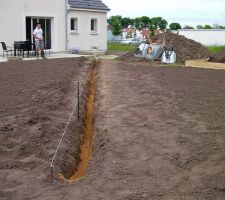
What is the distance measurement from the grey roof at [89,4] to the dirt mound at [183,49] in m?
5.74

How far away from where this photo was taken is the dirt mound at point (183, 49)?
77.7 ft

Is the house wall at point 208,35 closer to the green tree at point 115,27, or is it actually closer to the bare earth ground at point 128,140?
the green tree at point 115,27

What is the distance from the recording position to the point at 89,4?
30.1m

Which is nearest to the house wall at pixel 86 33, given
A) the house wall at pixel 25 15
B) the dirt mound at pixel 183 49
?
the house wall at pixel 25 15

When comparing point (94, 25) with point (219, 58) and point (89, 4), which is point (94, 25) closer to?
point (89, 4)

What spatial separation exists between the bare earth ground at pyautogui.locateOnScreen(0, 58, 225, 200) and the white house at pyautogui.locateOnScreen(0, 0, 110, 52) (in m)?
10.9

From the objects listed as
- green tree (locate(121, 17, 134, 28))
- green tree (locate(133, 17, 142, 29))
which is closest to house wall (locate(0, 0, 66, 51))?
green tree (locate(133, 17, 142, 29))

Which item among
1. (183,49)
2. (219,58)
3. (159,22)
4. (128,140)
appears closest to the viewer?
(128,140)

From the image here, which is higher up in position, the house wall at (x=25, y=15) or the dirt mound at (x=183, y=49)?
the house wall at (x=25, y=15)

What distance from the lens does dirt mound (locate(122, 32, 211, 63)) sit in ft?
77.7

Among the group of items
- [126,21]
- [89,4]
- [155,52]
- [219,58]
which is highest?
[89,4]

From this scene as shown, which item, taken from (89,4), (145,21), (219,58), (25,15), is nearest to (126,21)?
(145,21)

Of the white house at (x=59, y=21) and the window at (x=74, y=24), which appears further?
the window at (x=74, y=24)

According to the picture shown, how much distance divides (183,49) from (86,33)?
786 cm
